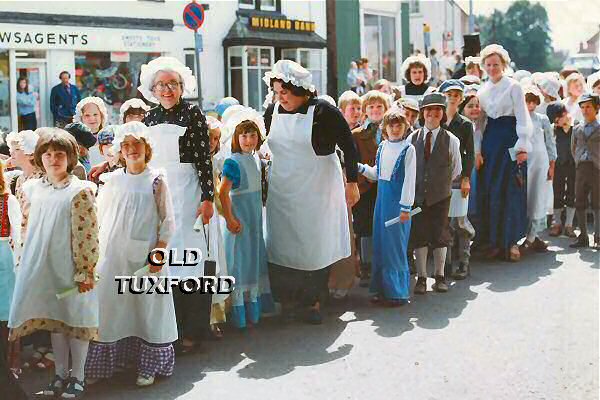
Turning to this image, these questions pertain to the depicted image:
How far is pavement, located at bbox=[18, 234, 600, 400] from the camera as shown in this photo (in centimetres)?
517

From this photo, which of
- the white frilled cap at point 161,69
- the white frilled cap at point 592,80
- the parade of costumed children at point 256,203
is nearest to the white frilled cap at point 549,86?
the white frilled cap at point 592,80

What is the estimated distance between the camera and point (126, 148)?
5195 mm

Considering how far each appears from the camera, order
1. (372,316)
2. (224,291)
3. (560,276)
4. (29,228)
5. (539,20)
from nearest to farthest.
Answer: (29,228) → (224,291) → (372,316) → (560,276) → (539,20)

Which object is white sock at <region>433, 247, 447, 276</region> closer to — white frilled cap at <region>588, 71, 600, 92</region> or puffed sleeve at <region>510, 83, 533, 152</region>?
puffed sleeve at <region>510, 83, 533, 152</region>

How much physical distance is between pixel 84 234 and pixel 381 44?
31.2m

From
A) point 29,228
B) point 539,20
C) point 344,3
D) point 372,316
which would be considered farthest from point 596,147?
point 539,20

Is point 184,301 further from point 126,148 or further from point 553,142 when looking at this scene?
point 553,142

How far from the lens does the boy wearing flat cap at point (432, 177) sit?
765 centimetres

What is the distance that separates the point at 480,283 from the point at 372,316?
161 centimetres

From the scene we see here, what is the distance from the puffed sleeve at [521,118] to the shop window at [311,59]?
62.8 feet

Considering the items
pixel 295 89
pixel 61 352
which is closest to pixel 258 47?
pixel 295 89

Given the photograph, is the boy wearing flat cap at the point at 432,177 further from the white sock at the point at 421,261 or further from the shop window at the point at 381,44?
the shop window at the point at 381,44

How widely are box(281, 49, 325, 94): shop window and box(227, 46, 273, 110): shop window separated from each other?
137 cm

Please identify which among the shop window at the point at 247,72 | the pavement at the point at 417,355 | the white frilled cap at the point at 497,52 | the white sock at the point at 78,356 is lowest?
the pavement at the point at 417,355
